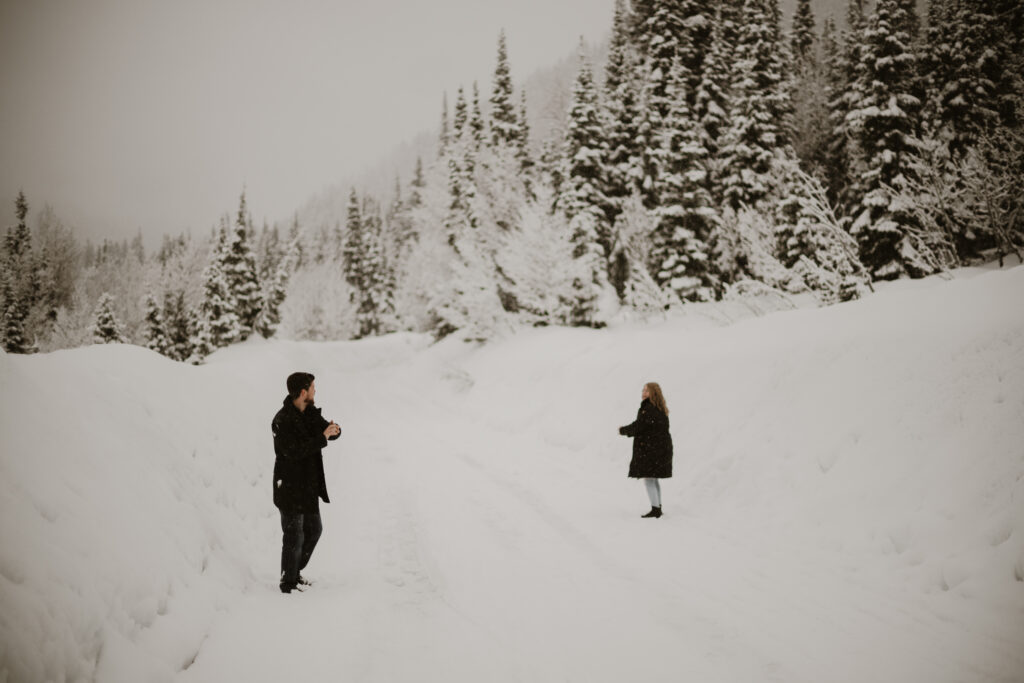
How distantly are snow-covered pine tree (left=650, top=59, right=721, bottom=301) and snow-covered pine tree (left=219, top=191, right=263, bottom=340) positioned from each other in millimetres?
32242

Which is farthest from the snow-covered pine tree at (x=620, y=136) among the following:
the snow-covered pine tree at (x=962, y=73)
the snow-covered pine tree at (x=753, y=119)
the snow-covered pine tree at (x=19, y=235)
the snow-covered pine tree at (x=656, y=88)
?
the snow-covered pine tree at (x=19, y=235)

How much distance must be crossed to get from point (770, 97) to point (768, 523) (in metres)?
25.5

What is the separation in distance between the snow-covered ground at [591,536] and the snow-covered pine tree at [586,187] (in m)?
14.3

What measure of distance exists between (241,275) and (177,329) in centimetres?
734

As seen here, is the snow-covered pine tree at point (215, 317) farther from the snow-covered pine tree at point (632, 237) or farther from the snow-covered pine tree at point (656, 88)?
the snow-covered pine tree at point (656, 88)

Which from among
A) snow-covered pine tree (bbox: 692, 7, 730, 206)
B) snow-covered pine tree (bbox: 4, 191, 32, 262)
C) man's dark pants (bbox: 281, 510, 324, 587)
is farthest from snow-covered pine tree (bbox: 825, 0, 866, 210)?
snow-covered pine tree (bbox: 4, 191, 32, 262)

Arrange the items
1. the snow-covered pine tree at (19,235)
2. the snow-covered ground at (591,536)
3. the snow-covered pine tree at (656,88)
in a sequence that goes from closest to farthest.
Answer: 1. the snow-covered ground at (591,536)
2. the snow-covered pine tree at (19,235)
3. the snow-covered pine tree at (656,88)

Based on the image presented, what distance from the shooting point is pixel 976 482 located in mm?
4879

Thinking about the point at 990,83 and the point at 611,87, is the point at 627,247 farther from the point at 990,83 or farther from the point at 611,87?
the point at 990,83

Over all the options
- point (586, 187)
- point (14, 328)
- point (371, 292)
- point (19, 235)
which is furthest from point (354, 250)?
point (586, 187)

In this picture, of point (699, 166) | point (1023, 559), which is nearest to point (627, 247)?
point (699, 166)

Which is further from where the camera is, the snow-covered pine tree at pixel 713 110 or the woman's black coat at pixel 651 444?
the snow-covered pine tree at pixel 713 110

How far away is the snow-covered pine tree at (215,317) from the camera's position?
3919cm

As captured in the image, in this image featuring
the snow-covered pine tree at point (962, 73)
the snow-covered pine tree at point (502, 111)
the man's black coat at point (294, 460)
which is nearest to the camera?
the man's black coat at point (294, 460)
